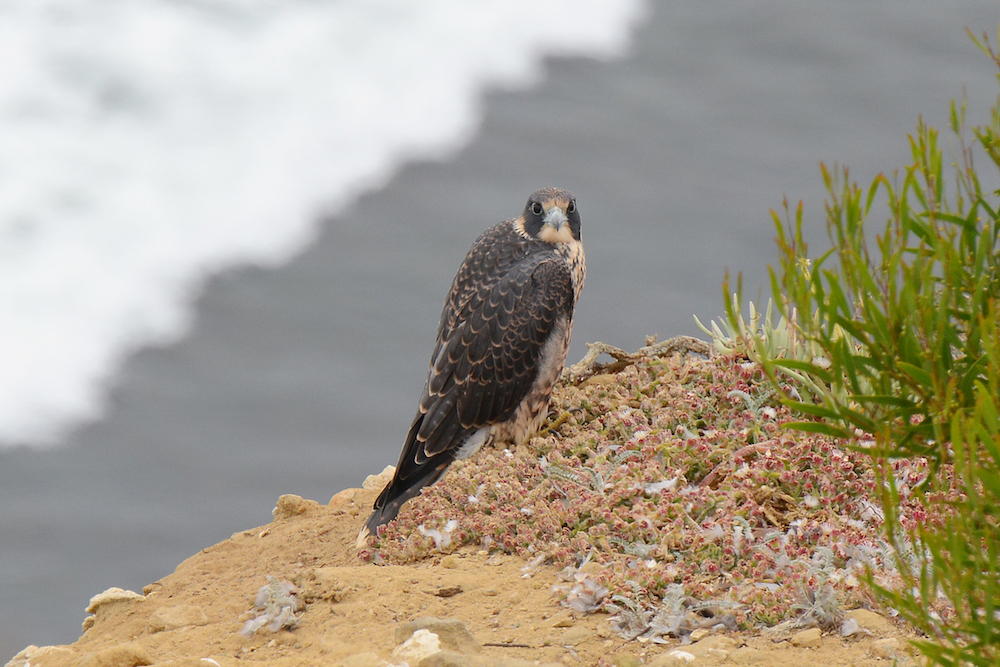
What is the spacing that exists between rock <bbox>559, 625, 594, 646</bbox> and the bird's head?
338 cm

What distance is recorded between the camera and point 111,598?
19.0 ft

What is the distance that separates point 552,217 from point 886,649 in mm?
3898

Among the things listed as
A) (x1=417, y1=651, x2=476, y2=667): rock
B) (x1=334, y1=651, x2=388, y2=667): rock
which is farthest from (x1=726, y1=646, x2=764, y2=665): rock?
(x1=334, y1=651, x2=388, y2=667): rock

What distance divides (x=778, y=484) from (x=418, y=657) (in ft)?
7.68

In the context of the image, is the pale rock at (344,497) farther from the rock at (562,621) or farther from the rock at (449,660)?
the rock at (449,660)

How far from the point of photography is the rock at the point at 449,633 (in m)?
3.96

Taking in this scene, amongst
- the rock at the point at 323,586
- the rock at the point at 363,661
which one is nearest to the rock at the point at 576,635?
the rock at the point at 363,661

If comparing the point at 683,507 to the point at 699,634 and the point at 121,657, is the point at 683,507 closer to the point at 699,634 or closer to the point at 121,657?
the point at 699,634

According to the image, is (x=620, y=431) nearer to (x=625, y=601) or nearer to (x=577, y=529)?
(x=577, y=529)

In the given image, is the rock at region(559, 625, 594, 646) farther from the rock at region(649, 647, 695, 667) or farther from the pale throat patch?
the pale throat patch

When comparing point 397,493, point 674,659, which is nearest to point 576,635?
point 674,659

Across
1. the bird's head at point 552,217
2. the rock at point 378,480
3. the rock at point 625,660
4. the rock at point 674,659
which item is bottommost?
the rock at point 674,659

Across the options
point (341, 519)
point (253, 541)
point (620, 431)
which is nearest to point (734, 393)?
point (620, 431)

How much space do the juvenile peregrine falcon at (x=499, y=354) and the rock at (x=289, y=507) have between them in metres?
1.10
